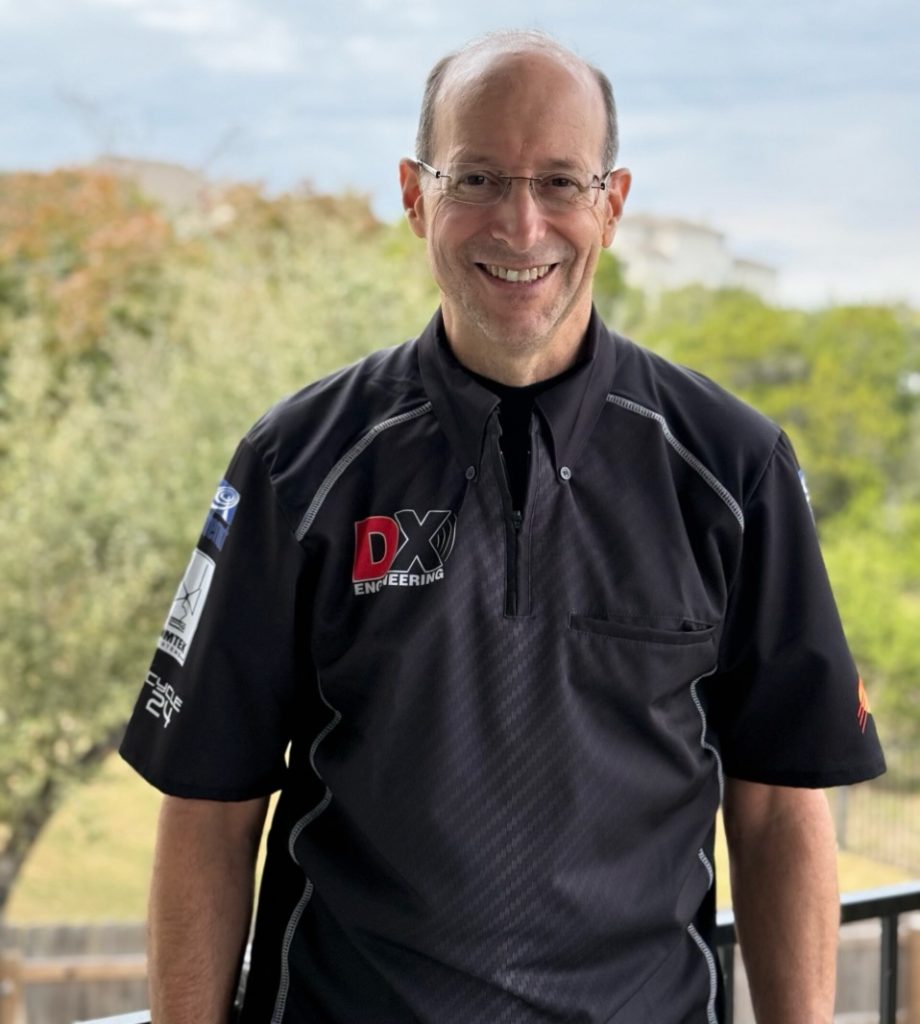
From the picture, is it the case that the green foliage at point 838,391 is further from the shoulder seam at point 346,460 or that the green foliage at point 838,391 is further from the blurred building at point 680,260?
the shoulder seam at point 346,460

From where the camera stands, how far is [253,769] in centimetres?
118

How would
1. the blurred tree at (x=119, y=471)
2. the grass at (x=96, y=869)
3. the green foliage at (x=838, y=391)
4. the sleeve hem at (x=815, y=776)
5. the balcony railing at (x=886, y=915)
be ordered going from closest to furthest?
the sleeve hem at (x=815, y=776) < the balcony railing at (x=886, y=915) < the blurred tree at (x=119, y=471) < the grass at (x=96, y=869) < the green foliage at (x=838, y=391)

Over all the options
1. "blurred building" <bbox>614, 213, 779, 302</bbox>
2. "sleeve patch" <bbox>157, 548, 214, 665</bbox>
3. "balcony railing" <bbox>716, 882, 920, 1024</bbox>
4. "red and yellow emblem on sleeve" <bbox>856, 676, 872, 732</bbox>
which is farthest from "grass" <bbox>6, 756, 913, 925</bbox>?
"red and yellow emblem on sleeve" <bbox>856, 676, 872, 732</bbox>

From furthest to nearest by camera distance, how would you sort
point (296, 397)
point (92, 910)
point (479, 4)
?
point (479, 4), point (92, 910), point (296, 397)

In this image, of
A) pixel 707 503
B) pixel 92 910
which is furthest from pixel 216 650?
pixel 92 910

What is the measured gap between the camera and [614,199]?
1229 mm

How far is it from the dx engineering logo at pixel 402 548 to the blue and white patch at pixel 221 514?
11cm

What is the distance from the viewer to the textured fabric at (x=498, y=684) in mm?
1099

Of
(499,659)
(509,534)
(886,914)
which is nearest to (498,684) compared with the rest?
(499,659)

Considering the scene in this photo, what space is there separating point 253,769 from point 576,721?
0.91 ft

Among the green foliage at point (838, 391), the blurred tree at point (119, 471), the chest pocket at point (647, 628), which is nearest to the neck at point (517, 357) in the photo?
the chest pocket at point (647, 628)

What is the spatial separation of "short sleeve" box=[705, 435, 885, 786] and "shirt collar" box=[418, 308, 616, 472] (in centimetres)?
15

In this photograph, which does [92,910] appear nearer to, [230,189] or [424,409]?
[230,189]

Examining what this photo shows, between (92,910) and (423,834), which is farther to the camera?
(92,910)
